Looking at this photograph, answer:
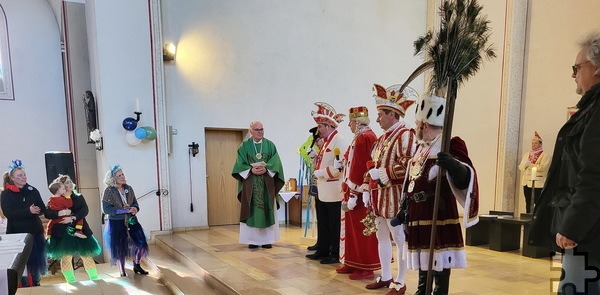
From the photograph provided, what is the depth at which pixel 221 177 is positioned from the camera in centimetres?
659

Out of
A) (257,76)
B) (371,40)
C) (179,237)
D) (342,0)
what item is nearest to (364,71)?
(371,40)

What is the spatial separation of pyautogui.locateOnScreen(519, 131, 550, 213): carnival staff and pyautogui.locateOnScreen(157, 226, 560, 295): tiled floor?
207 centimetres

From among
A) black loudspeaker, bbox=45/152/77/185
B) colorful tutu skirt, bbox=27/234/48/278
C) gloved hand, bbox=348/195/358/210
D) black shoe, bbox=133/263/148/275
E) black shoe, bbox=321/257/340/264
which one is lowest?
black shoe, bbox=133/263/148/275

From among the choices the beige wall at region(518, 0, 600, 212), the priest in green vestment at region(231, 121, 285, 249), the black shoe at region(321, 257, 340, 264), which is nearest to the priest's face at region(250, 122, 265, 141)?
the priest in green vestment at region(231, 121, 285, 249)

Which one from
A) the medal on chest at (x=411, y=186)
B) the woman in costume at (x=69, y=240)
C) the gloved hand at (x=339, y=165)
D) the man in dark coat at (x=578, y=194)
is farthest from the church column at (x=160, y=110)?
the man in dark coat at (x=578, y=194)

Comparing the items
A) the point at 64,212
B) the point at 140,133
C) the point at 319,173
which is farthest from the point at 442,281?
the point at 140,133

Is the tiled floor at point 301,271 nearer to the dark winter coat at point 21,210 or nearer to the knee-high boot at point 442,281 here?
the knee-high boot at point 442,281

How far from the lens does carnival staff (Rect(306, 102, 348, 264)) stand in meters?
3.74

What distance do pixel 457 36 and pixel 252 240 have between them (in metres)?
3.66

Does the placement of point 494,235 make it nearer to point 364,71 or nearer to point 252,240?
point 252,240

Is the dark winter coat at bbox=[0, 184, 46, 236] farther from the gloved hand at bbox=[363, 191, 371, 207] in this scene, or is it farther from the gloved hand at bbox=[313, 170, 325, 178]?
the gloved hand at bbox=[363, 191, 371, 207]

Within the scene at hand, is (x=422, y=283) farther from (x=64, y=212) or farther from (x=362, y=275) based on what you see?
(x=64, y=212)

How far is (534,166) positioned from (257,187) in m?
4.60

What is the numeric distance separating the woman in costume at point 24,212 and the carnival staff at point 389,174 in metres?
3.94
